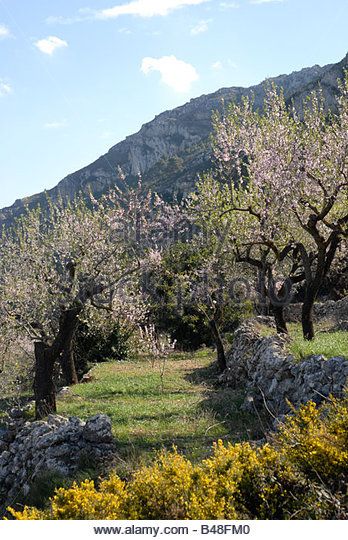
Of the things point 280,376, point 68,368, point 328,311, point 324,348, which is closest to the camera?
point 324,348

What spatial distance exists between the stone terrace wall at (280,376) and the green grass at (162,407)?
644 mm

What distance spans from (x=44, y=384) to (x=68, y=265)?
5.10 m

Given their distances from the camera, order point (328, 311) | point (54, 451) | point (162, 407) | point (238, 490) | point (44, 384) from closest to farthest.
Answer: point (238, 490), point (54, 451), point (162, 407), point (44, 384), point (328, 311)

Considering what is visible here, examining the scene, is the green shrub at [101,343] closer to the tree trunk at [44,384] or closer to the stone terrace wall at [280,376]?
the tree trunk at [44,384]

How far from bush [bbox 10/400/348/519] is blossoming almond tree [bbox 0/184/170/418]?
11978 mm

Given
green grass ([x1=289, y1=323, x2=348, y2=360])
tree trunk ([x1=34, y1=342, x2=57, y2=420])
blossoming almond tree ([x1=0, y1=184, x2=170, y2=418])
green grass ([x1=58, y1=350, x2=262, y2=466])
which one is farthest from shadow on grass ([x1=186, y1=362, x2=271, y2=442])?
blossoming almond tree ([x1=0, y1=184, x2=170, y2=418])

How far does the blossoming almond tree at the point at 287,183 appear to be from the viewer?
16.7m

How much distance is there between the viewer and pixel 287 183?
17062mm

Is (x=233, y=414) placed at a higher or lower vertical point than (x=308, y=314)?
lower

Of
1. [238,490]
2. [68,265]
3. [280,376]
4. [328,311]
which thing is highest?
[68,265]

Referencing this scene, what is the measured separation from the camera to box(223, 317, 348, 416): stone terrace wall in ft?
36.0

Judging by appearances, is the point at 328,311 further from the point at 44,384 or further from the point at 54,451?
the point at 54,451

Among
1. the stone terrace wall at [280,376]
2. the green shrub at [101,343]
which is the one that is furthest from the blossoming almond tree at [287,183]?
the green shrub at [101,343]

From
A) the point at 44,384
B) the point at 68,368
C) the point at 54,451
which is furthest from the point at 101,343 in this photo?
the point at 54,451
